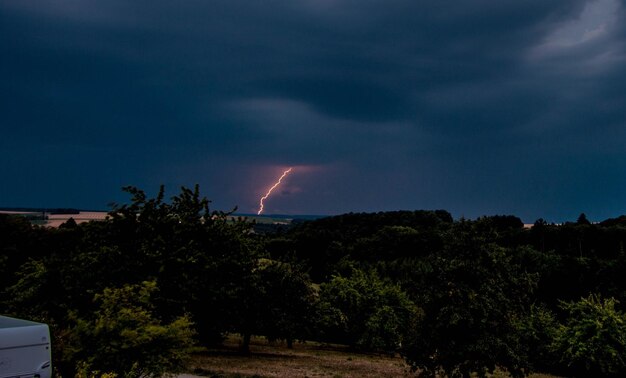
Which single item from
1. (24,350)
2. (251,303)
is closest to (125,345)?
→ (24,350)

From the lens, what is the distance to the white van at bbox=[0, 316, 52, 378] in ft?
32.5

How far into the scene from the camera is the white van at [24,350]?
9.91 metres

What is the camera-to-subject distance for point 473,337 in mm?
24875

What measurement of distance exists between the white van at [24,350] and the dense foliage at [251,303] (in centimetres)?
417

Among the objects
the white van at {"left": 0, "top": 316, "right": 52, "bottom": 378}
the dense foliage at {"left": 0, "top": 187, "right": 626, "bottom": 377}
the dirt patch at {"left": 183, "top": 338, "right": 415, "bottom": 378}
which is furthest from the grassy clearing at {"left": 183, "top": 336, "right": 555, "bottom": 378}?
the white van at {"left": 0, "top": 316, "right": 52, "bottom": 378}

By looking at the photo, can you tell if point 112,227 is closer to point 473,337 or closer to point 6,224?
point 473,337

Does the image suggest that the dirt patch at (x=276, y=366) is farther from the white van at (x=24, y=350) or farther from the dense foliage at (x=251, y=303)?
the white van at (x=24, y=350)

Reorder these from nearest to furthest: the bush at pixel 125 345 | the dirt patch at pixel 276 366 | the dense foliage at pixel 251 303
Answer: the bush at pixel 125 345, the dense foliage at pixel 251 303, the dirt patch at pixel 276 366

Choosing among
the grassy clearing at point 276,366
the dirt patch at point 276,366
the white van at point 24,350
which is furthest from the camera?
the dirt patch at point 276,366

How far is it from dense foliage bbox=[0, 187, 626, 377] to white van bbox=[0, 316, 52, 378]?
13.7 ft

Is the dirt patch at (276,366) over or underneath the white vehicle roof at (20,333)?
underneath

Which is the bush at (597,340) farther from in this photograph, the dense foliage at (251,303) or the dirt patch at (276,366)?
the dirt patch at (276,366)

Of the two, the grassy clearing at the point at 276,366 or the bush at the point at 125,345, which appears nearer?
the bush at the point at 125,345

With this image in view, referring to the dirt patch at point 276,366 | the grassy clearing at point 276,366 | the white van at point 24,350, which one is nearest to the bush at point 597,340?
the grassy clearing at point 276,366
